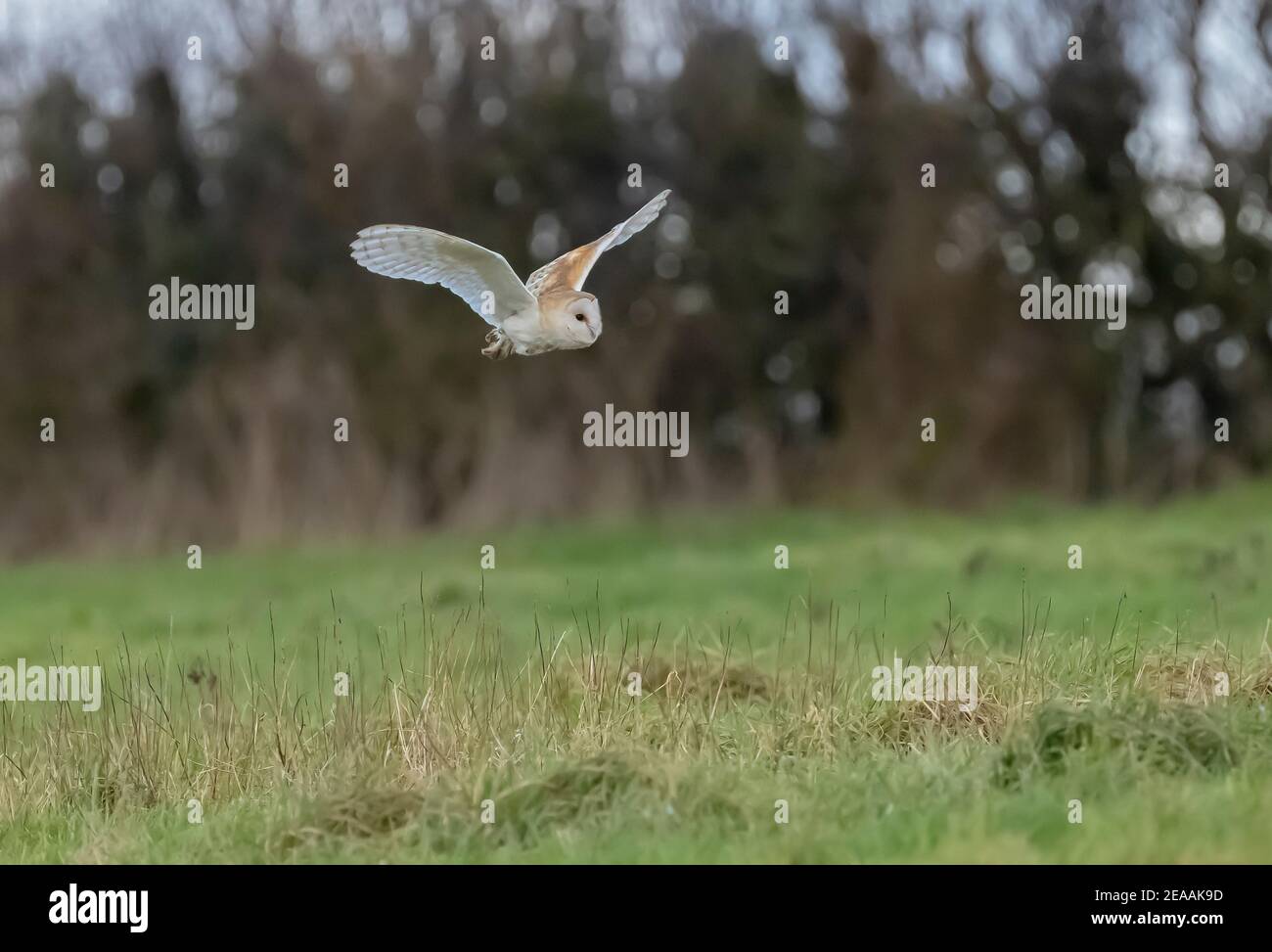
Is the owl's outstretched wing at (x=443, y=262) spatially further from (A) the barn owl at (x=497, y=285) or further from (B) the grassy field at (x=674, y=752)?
(B) the grassy field at (x=674, y=752)

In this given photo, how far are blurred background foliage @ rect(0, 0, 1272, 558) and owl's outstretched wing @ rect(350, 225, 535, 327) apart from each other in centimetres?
1267

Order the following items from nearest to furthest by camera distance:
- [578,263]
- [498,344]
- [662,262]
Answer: [498,344], [578,263], [662,262]

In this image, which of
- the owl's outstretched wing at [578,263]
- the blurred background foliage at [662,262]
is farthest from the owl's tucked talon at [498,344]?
the blurred background foliage at [662,262]

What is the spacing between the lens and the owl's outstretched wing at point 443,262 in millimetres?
6129

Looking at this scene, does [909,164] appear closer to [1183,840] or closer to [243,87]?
[243,87]

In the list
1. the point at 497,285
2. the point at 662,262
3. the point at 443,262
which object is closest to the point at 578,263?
the point at 497,285

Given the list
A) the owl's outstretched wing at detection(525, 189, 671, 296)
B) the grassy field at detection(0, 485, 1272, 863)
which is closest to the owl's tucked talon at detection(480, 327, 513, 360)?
the owl's outstretched wing at detection(525, 189, 671, 296)

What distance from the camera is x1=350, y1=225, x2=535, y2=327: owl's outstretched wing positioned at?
6.13 meters

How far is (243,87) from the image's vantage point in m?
22.5

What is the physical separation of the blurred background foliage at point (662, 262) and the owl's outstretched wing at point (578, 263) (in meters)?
12.4

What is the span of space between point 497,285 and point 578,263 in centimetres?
49

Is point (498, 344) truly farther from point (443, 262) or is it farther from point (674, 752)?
point (674, 752)

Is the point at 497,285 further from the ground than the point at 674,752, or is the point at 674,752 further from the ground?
the point at 497,285

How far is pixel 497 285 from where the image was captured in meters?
6.20
